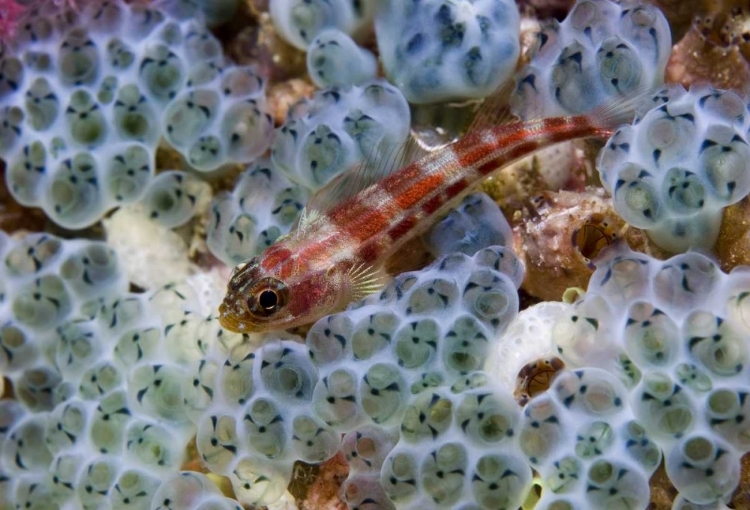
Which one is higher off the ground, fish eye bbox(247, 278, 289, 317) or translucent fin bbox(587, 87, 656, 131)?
translucent fin bbox(587, 87, 656, 131)

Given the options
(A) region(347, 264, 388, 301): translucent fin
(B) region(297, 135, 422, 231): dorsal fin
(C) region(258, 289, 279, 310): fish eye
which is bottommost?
(A) region(347, 264, 388, 301): translucent fin

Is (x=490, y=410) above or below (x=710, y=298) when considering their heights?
below

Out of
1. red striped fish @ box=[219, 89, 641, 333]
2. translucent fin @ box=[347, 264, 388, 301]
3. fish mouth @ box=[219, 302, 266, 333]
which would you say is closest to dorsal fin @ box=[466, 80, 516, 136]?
red striped fish @ box=[219, 89, 641, 333]

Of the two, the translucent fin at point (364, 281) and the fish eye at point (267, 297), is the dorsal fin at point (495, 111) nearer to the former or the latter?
the translucent fin at point (364, 281)

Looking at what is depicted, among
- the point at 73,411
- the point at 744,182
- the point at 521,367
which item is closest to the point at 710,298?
the point at 744,182

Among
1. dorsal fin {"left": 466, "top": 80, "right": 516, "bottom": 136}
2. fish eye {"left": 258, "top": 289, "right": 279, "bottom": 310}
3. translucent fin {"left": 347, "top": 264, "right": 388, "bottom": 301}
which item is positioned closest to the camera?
fish eye {"left": 258, "top": 289, "right": 279, "bottom": 310}

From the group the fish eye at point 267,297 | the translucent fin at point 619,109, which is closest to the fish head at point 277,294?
the fish eye at point 267,297

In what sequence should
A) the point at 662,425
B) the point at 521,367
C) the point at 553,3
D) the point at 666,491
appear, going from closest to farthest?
the point at 662,425, the point at 666,491, the point at 521,367, the point at 553,3

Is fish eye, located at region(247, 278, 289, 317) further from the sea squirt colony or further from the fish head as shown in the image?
the sea squirt colony

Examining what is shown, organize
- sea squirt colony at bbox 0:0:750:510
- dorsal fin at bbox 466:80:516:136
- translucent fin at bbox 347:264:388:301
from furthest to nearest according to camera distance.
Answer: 1. dorsal fin at bbox 466:80:516:136
2. translucent fin at bbox 347:264:388:301
3. sea squirt colony at bbox 0:0:750:510

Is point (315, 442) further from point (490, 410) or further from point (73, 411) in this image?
point (73, 411)
